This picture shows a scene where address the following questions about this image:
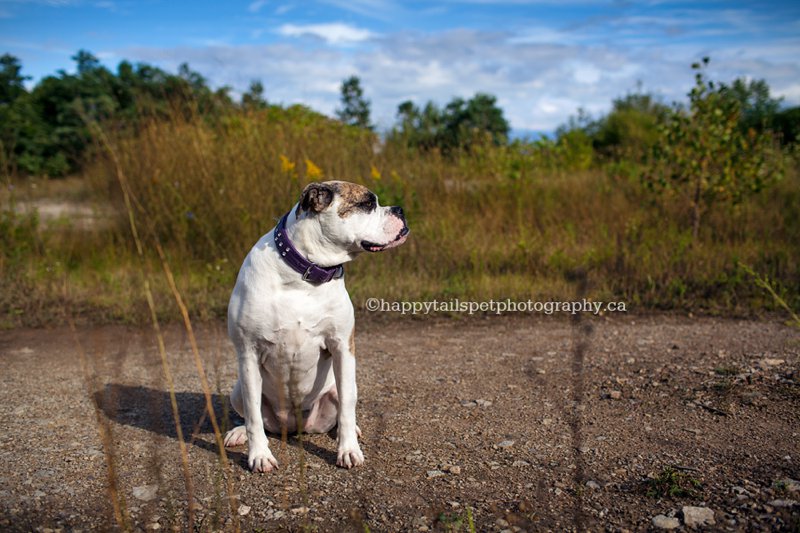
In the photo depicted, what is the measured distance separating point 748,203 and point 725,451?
19.4 ft

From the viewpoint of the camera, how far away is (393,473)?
10.3 feet

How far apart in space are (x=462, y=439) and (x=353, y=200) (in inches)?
55.8

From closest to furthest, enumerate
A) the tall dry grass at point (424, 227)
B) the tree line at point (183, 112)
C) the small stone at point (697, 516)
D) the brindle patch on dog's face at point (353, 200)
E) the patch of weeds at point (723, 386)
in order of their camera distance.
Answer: the small stone at point (697, 516) → the brindle patch on dog's face at point (353, 200) → the patch of weeds at point (723, 386) → the tall dry grass at point (424, 227) → the tree line at point (183, 112)

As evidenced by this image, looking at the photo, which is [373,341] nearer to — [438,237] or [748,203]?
[438,237]

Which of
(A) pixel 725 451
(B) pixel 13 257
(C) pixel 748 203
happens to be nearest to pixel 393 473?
(A) pixel 725 451

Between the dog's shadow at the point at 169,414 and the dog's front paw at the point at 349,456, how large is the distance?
10cm

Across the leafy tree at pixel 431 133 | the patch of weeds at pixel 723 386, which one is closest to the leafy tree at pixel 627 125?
the leafy tree at pixel 431 133

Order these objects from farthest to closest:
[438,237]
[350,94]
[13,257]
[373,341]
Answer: [350,94] < [438,237] < [13,257] < [373,341]

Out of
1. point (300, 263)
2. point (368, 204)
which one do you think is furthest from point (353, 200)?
point (300, 263)

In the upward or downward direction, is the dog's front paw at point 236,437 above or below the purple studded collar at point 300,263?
below

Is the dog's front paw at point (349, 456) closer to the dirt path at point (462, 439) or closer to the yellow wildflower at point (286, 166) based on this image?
the dirt path at point (462, 439)

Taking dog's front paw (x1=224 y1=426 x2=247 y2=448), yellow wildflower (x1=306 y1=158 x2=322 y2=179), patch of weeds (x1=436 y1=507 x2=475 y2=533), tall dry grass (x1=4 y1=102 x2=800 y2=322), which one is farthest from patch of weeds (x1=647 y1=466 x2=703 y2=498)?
yellow wildflower (x1=306 y1=158 x2=322 y2=179)

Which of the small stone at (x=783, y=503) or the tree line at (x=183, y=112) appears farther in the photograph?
the tree line at (x=183, y=112)

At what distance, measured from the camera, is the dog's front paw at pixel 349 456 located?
3.22 metres
